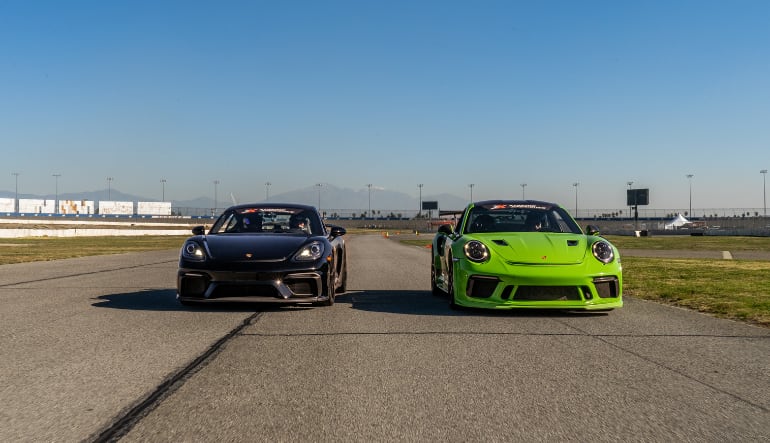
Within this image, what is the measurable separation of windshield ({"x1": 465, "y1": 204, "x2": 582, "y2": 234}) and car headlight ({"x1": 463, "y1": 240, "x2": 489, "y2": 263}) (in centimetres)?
100

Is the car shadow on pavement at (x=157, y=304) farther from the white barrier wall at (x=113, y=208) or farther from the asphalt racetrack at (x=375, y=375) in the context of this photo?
the white barrier wall at (x=113, y=208)

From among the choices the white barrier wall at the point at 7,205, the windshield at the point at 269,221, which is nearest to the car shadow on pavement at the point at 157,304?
the windshield at the point at 269,221

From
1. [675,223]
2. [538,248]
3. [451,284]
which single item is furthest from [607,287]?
[675,223]

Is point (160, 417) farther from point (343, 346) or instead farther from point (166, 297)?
point (166, 297)

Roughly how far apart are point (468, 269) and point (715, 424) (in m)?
4.52

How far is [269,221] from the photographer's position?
32.8 feet

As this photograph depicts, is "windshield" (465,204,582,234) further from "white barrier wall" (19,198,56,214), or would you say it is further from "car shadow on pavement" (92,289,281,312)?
"white barrier wall" (19,198,56,214)

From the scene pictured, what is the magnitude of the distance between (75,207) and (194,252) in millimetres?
141368

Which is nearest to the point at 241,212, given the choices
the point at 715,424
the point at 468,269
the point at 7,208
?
the point at 468,269

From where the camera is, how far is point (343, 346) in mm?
6195

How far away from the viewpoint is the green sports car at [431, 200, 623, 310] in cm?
793

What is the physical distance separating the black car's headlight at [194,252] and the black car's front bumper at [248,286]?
18 cm

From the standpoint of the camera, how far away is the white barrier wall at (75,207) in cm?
13631

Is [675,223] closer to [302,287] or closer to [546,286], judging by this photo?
[546,286]
